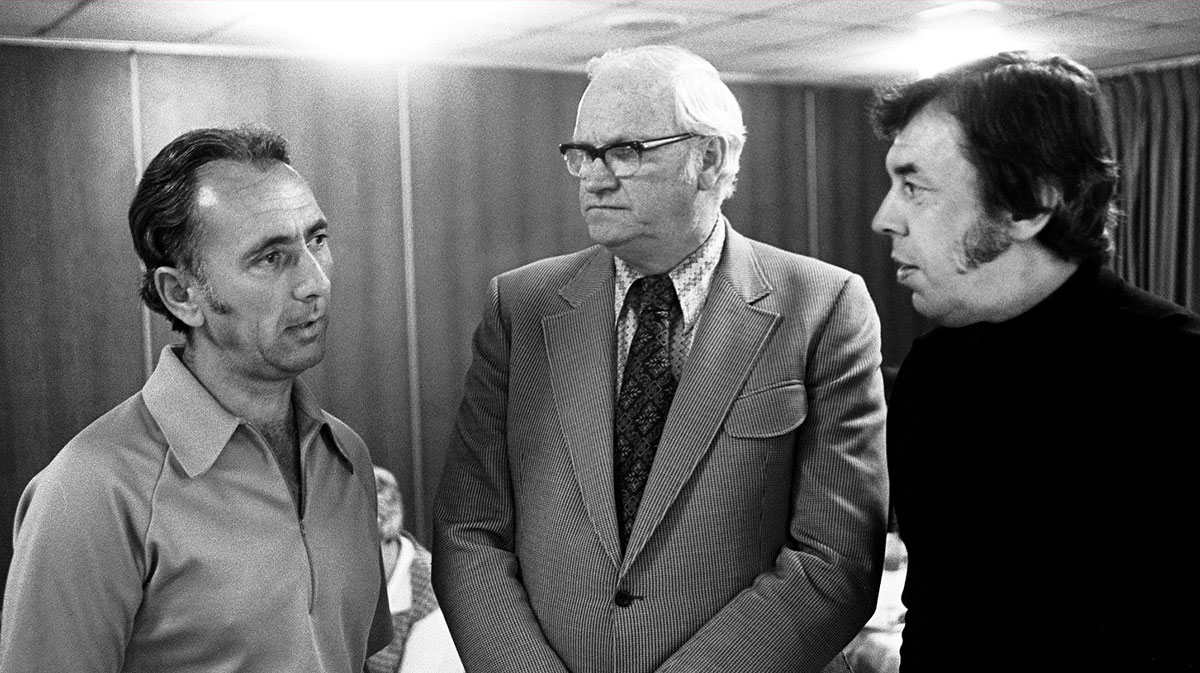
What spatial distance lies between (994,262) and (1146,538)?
1.20 feet

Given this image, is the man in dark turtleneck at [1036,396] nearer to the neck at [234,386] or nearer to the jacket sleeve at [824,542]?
the jacket sleeve at [824,542]

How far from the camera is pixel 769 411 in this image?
1.83m

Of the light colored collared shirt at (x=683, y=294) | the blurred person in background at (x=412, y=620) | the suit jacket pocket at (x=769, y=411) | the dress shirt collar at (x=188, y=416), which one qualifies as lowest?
the blurred person in background at (x=412, y=620)

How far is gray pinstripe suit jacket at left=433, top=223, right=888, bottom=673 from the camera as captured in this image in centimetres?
179

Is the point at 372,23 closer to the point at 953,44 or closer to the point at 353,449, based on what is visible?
the point at 953,44

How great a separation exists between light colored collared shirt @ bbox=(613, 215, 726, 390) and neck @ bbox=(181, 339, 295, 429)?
21.6 inches

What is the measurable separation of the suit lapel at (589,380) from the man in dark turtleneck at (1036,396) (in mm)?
488

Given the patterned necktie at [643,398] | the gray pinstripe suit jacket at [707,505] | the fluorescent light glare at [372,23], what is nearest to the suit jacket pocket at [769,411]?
the gray pinstripe suit jacket at [707,505]

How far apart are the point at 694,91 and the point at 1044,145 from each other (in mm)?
629

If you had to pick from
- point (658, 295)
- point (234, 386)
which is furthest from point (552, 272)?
point (234, 386)

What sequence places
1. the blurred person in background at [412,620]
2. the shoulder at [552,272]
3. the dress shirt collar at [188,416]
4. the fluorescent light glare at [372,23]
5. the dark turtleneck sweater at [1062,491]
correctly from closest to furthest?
the dark turtleneck sweater at [1062,491], the dress shirt collar at [188,416], the shoulder at [552,272], the blurred person in background at [412,620], the fluorescent light glare at [372,23]

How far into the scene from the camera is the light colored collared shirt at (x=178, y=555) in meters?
1.43

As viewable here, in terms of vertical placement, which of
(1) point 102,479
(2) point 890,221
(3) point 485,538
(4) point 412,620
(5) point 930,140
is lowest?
(4) point 412,620

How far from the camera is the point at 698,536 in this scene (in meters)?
1.79
